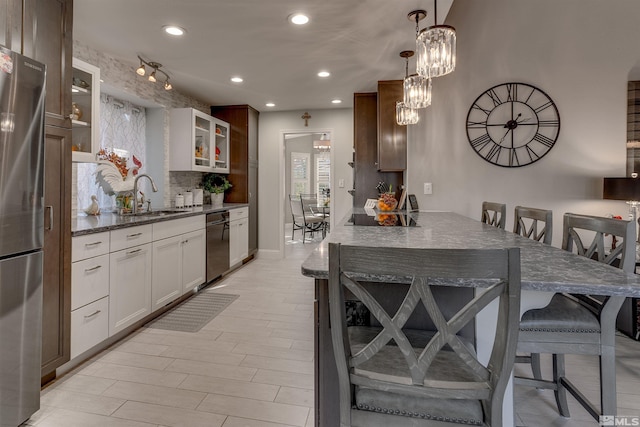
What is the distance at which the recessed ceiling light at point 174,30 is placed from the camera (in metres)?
2.60

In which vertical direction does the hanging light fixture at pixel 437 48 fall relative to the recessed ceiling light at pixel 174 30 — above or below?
below

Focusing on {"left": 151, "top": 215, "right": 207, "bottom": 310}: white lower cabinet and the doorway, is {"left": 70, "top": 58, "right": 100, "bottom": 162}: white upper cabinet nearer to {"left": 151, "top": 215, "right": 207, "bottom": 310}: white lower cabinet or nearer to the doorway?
{"left": 151, "top": 215, "right": 207, "bottom": 310}: white lower cabinet

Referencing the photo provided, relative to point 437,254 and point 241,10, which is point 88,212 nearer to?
point 241,10

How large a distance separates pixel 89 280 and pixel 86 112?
4.07 ft

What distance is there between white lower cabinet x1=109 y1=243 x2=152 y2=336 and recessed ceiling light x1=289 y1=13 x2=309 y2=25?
2120 millimetres

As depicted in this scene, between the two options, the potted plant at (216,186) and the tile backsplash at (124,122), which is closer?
the tile backsplash at (124,122)

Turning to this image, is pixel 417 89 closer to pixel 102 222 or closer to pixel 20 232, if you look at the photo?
pixel 20 232

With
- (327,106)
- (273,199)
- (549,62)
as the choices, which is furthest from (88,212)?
(549,62)

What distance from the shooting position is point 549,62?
3.16m

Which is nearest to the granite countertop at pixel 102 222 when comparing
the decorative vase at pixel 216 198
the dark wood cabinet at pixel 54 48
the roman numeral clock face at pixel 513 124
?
the dark wood cabinet at pixel 54 48

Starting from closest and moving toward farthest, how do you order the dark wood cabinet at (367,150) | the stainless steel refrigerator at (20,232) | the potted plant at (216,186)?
the stainless steel refrigerator at (20,232), the dark wood cabinet at (367,150), the potted plant at (216,186)

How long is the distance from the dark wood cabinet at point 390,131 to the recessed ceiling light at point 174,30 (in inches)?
86.9

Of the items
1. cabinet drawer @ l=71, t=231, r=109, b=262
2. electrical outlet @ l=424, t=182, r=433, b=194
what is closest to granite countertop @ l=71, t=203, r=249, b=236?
cabinet drawer @ l=71, t=231, r=109, b=262

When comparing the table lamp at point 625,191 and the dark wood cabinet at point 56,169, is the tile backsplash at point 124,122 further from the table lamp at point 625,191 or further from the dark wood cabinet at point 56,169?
the table lamp at point 625,191
